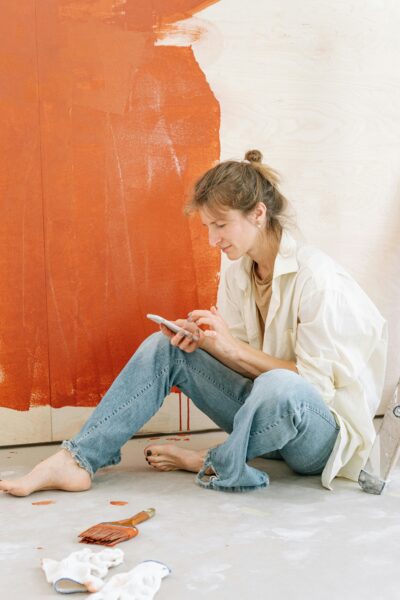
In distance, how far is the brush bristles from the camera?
1720mm

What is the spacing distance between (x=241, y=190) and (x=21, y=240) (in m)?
0.82

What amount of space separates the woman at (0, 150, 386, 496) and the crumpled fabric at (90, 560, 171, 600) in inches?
20.2

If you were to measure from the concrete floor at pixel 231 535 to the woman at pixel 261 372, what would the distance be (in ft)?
0.21

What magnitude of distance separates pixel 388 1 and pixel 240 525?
1.98 m

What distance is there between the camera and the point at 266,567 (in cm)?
161

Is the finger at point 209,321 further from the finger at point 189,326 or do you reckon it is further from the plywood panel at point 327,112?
the plywood panel at point 327,112

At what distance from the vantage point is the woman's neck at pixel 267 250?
2184 millimetres

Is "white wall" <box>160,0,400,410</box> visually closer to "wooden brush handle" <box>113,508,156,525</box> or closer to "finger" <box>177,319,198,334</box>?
"finger" <box>177,319,198,334</box>

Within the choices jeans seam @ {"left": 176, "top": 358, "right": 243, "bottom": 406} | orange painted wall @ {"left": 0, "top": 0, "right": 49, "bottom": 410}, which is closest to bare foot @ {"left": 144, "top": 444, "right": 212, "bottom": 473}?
jeans seam @ {"left": 176, "top": 358, "right": 243, "bottom": 406}

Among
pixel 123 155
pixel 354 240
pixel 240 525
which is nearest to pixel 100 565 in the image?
pixel 240 525

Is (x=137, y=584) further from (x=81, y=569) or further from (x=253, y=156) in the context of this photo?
(x=253, y=156)

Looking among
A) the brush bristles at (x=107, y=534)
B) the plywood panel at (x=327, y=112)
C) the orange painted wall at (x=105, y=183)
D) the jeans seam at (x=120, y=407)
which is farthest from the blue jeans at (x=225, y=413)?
the plywood panel at (x=327, y=112)

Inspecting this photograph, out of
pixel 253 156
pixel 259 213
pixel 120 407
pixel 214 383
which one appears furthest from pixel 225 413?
pixel 253 156

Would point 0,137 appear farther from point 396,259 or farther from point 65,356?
point 396,259
